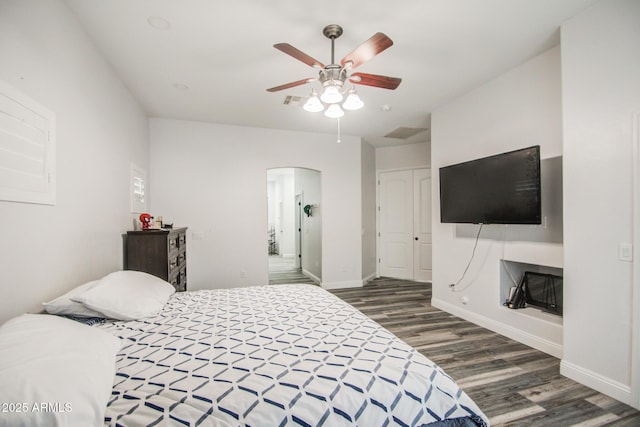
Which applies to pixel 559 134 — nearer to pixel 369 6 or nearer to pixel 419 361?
pixel 369 6

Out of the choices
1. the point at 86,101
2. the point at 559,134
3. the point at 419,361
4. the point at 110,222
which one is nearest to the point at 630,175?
the point at 559,134

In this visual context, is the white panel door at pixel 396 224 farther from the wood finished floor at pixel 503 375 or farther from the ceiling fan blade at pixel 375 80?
the ceiling fan blade at pixel 375 80

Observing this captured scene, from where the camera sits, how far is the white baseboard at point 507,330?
2669 mm

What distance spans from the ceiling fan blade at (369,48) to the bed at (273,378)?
6.01 feet

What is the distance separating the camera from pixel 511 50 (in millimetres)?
2652

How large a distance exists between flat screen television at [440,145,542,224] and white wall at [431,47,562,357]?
277 mm

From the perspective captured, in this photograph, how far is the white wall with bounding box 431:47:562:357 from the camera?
2.68m

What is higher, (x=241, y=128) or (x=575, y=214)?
→ (x=241, y=128)

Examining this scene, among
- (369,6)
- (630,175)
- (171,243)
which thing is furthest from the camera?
(171,243)

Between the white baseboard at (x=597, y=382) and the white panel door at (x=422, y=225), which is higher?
the white panel door at (x=422, y=225)

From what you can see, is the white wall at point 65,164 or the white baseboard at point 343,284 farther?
the white baseboard at point 343,284

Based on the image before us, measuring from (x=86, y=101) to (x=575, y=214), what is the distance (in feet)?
13.3

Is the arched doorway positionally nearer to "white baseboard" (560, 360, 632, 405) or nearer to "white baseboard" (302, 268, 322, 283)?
"white baseboard" (302, 268, 322, 283)

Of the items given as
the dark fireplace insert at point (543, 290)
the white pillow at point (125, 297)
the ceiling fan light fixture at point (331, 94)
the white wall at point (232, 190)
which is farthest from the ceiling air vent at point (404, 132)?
the white pillow at point (125, 297)
